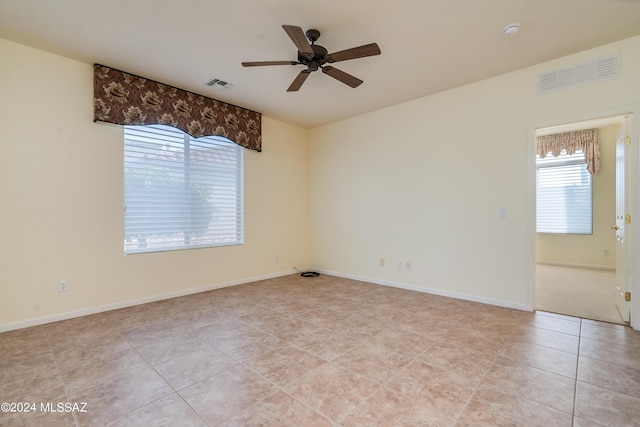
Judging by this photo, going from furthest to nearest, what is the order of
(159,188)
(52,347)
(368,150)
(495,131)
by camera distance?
(368,150)
(159,188)
(495,131)
(52,347)

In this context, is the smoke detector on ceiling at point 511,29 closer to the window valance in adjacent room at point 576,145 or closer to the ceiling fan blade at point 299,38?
the ceiling fan blade at point 299,38

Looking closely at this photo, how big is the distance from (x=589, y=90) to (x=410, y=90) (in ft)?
5.95

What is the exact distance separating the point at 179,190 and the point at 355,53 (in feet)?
9.42

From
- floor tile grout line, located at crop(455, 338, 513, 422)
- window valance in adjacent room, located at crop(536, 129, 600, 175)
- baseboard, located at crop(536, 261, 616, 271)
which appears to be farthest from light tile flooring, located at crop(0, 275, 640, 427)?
window valance in adjacent room, located at crop(536, 129, 600, 175)

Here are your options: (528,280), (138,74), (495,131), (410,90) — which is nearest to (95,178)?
(138,74)

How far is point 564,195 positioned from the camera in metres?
5.97

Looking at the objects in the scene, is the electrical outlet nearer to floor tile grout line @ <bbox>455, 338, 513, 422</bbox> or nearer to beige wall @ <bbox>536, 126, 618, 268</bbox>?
floor tile grout line @ <bbox>455, 338, 513, 422</bbox>

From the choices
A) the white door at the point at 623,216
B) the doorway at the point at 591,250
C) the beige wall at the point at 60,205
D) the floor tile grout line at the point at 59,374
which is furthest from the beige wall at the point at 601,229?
the floor tile grout line at the point at 59,374

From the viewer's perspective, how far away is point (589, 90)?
2.91m

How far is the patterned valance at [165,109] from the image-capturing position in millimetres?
3215

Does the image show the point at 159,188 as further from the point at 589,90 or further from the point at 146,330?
the point at 589,90

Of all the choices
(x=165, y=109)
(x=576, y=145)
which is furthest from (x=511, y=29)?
(x=576, y=145)

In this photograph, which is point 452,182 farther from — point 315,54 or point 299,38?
point 299,38

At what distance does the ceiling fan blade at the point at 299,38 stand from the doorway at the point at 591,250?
3.76m
